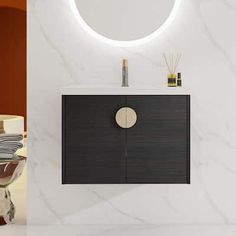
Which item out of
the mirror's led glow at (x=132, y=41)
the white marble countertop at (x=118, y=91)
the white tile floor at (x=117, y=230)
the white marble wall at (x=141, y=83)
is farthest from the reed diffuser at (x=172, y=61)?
the white tile floor at (x=117, y=230)

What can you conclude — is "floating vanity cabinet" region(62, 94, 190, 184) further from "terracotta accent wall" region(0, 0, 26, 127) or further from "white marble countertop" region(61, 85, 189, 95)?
"terracotta accent wall" region(0, 0, 26, 127)

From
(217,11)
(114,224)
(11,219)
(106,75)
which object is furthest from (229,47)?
(11,219)

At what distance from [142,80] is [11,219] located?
1.15m

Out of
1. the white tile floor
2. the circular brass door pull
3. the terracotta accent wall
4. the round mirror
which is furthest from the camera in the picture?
the terracotta accent wall

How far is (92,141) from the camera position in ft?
8.67

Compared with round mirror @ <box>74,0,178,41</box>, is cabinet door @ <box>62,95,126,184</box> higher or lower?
lower

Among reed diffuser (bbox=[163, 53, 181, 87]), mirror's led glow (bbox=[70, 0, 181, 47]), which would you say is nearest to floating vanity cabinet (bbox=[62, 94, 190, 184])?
reed diffuser (bbox=[163, 53, 181, 87])

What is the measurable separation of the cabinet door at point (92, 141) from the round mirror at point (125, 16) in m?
0.53

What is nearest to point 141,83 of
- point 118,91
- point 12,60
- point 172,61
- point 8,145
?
point 172,61

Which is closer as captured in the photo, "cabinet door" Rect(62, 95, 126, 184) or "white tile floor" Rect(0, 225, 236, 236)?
"cabinet door" Rect(62, 95, 126, 184)

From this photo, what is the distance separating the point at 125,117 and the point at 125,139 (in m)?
0.12

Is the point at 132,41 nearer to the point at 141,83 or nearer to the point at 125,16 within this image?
the point at 125,16

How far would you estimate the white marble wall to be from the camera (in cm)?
297

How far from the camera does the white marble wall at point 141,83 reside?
2971 millimetres
